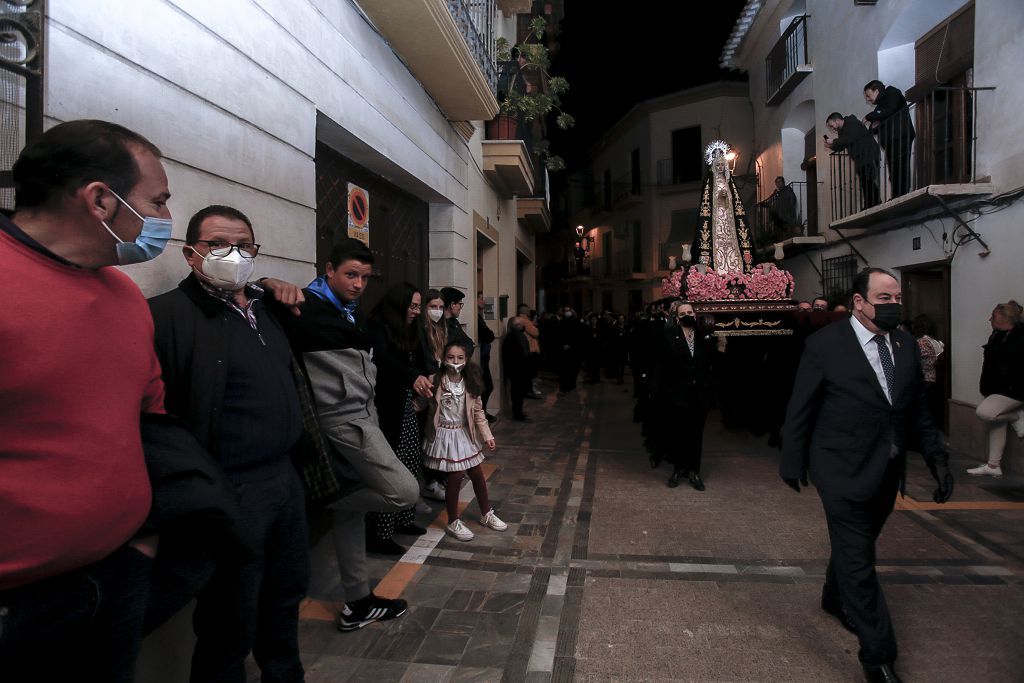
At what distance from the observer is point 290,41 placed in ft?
13.5

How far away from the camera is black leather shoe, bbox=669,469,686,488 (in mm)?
6238

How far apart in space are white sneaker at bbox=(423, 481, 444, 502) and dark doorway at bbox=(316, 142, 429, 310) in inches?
73.5

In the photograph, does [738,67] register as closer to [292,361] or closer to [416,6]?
[416,6]

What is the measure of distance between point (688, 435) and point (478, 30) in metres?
5.66

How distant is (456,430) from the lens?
15.7 ft

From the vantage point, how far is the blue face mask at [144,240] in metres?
1.57

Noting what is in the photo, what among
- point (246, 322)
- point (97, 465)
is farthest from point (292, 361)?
point (97, 465)

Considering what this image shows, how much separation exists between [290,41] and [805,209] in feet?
42.6

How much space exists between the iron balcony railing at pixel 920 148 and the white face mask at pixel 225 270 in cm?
852

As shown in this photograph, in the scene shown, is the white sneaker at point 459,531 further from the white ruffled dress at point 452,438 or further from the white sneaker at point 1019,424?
the white sneaker at point 1019,424

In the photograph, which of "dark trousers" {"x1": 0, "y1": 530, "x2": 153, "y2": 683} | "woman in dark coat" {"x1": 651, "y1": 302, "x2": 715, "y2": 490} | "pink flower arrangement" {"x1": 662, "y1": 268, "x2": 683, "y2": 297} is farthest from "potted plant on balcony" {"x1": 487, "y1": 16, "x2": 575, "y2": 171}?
"dark trousers" {"x1": 0, "y1": 530, "x2": 153, "y2": 683}

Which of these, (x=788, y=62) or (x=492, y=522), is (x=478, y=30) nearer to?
(x=492, y=522)

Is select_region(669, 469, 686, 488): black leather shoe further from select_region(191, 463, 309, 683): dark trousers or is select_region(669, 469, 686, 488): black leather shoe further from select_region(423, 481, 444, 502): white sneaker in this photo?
select_region(191, 463, 309, 683): dark trousers

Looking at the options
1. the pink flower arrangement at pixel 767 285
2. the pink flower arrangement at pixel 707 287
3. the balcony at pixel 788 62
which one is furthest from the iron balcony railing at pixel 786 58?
the pink flower arrangement at pixel 707 287
